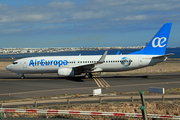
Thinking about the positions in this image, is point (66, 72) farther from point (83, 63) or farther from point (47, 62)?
point (47, 62)

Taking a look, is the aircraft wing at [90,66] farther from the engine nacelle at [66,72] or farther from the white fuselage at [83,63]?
the engine nacelle at [66,72]

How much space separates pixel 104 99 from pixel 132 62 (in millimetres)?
19437

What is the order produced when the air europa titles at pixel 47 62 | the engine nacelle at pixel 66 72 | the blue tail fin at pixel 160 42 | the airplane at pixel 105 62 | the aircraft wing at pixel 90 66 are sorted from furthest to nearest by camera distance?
1. the air europa titles at pixel 47 62
2. the blue tail fin at pixel 160 42
3. the airplane at pixel 105 62
4. the engine nacelle at pixel 66 72
5. the aircraft wing at pixel 90 66

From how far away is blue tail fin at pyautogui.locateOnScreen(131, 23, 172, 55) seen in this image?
39966mm

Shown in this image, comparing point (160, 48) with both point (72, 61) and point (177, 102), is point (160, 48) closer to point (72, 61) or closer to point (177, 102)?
point (72, 61)

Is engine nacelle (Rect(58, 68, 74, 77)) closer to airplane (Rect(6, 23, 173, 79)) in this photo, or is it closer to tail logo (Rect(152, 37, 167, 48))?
airplane (Rect(6, 23, 173, 79))

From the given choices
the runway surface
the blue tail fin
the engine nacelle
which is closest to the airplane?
the blue tail fin

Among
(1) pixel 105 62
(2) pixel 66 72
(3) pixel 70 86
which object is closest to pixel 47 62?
(2) pixel 66 72

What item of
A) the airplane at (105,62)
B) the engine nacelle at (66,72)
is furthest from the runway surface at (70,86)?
the airplane at (105,62)

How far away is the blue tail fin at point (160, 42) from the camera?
40.0 meters

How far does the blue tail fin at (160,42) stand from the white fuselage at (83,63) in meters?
1.72

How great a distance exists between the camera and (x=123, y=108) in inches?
698

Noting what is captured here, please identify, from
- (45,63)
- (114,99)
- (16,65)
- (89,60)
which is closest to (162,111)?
(114,99)

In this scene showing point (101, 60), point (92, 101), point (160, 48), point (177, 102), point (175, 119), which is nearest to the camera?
point (175, 119)
